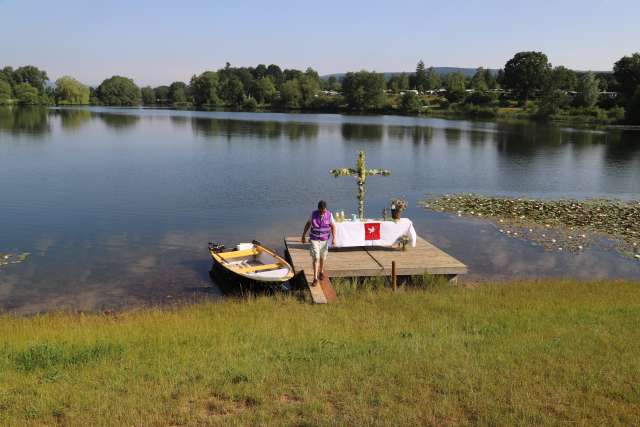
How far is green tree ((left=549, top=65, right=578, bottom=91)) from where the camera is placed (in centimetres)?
15588

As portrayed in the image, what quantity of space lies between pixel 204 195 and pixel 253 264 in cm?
1668

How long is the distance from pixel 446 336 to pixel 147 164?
4363 centimetres

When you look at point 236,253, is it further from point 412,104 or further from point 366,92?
point 366,92

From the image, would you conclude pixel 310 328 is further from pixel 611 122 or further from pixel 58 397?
pixel 611 122

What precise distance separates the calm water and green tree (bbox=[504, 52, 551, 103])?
9708cm

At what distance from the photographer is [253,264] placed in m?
19.5

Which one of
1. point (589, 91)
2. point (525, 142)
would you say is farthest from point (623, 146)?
point (589, 91)

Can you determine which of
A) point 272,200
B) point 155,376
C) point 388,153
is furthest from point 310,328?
point 388,153

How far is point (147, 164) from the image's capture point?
49.8 m

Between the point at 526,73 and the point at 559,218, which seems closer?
the point at 559,218

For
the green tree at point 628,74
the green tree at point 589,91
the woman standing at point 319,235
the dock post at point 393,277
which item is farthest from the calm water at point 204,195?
the green tree at point 628,74

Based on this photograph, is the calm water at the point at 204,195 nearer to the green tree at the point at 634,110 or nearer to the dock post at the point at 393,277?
the dock post at the point at 393,277

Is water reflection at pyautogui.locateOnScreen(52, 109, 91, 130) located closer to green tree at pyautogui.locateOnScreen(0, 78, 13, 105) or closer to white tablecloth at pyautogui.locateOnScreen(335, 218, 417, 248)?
green tree at pyautogui.locateOnScreen(0, 78, 13, 105)

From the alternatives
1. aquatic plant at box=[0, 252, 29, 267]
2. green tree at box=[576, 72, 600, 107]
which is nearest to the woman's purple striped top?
aquatic plant at box=[0, 252, 29, 267]
